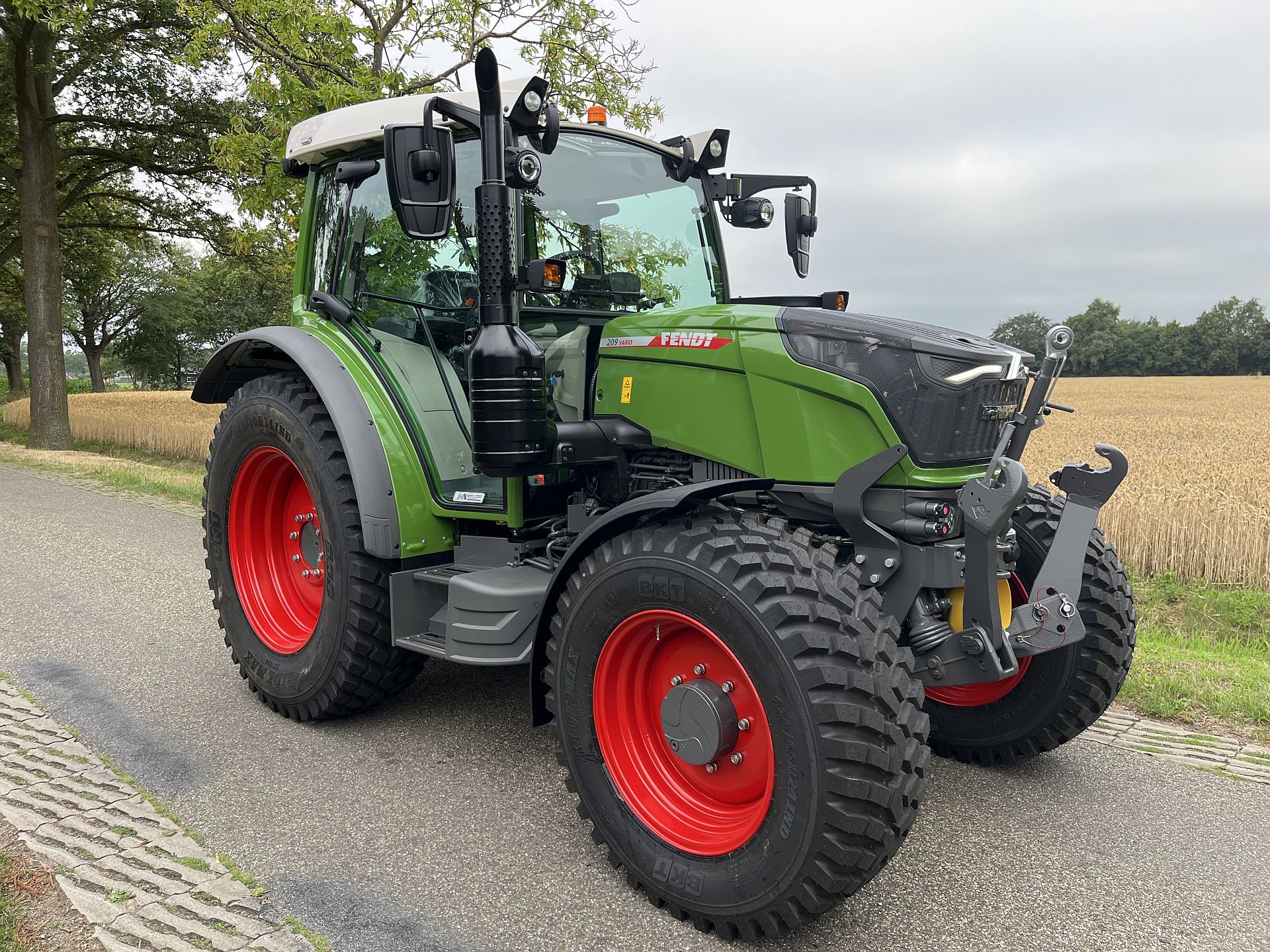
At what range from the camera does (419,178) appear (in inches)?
113

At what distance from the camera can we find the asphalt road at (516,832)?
260 centimetres

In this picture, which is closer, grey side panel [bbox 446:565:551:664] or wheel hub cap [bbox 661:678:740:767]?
wheel hub cap [bbox 661:678:740:767]

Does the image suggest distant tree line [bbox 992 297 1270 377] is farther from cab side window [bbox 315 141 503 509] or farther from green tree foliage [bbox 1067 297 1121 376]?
cab side window [bbox 315 141 503 509]

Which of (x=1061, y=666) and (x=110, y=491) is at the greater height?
(x=1061, y=666)

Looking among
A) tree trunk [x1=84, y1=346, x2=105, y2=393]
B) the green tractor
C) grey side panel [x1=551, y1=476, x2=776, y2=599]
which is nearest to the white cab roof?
the green tractor

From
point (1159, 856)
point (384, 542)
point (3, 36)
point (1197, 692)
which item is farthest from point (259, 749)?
point (3, 36)

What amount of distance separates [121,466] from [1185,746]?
1314 cm

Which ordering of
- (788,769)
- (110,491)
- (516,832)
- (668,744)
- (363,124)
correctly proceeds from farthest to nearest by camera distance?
(110,491), (363,124), (516,832), (668,744), (788,769)

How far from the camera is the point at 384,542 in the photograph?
3.65m

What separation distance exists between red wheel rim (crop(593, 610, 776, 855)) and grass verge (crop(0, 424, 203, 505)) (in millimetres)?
8268

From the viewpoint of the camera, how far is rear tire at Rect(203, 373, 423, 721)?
12.3ft

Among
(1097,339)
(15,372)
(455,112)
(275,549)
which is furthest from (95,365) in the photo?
(1097,339)

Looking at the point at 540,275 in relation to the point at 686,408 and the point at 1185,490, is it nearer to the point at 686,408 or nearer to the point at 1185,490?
the point at 686,408

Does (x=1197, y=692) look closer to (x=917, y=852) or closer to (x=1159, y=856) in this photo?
(x=1159, y=856)
